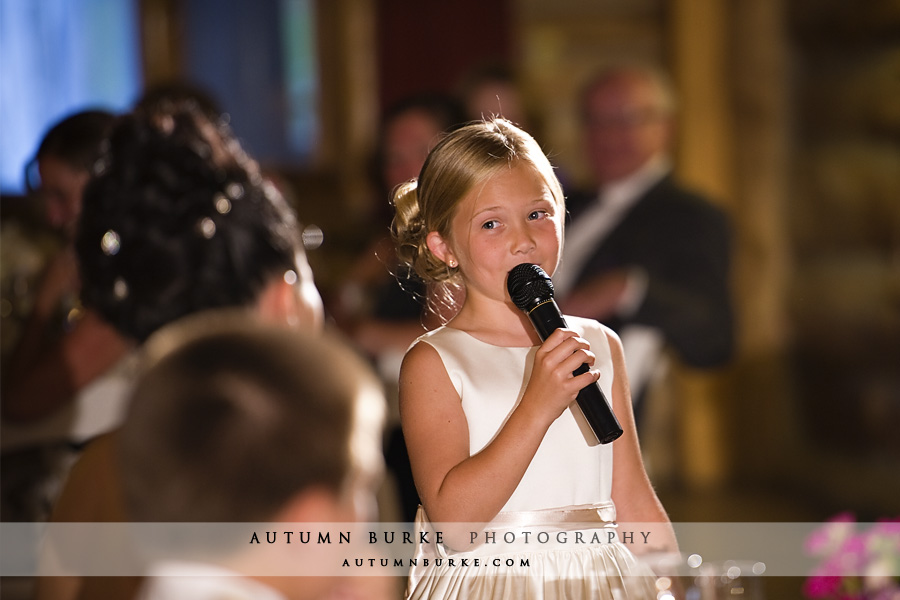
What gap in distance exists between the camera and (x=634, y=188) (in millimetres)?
1747

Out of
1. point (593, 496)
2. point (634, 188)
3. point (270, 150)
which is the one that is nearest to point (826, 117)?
point (270, 150)

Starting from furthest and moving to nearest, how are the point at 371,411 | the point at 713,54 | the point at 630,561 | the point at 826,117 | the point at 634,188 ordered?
the point at 713,54 → the point at 826,117 → the point at 634,188 → the point at 630,561 → the point at 371,411

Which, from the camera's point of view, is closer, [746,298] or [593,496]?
[593,496]

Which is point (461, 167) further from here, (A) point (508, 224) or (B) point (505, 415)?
(B) point (505, 415)

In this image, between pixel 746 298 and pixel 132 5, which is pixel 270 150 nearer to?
pixel 132 5

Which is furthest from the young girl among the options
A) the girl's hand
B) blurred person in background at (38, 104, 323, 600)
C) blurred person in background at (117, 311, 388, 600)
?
blurred person in background at (38, 104, 323, 600)

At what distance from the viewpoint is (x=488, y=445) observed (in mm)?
666

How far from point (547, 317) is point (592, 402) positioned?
0.06 meters

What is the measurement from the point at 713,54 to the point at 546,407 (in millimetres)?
4525

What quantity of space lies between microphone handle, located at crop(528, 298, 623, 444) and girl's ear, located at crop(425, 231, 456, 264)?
0.09 m

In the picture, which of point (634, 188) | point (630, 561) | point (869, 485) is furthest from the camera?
point (869, 485)

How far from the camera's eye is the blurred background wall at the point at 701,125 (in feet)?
14.6

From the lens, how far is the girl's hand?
636 millimetres

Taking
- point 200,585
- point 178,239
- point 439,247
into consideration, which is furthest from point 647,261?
point 200,585
